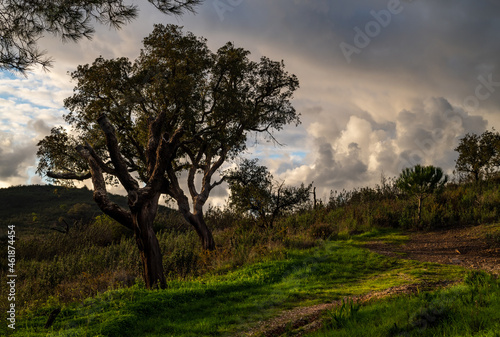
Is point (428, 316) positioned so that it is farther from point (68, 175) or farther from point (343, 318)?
point (68, 175)

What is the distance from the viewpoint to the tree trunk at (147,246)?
10047 mm

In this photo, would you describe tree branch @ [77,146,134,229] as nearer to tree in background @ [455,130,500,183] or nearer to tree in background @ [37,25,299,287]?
tree in background @ [37,25,299,287]

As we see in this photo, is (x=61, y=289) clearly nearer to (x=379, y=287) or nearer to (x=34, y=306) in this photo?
(x=34, y=306)

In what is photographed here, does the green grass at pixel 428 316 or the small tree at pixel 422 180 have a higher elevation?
the small tree at pixel 422 180

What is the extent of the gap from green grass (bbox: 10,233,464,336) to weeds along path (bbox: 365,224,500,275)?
5.13ft

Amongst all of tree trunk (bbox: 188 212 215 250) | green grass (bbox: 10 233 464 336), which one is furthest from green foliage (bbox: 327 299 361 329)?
tree trunk (bbox: 188 212 215 250)

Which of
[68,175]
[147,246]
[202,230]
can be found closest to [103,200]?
[147,246]

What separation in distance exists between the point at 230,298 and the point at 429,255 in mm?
8475

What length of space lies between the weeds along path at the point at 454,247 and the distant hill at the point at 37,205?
33143 mm

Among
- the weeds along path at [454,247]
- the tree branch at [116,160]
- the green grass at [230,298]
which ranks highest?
the tree branch at [116,160]

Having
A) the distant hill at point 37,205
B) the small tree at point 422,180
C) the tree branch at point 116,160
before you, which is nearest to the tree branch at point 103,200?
the tree branch at point 116,160

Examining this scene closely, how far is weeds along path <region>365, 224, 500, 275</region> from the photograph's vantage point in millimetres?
12117

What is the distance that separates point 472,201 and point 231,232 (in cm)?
1361

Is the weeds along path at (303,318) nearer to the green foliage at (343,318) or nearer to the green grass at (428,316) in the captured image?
the green foliage at (343,318)
